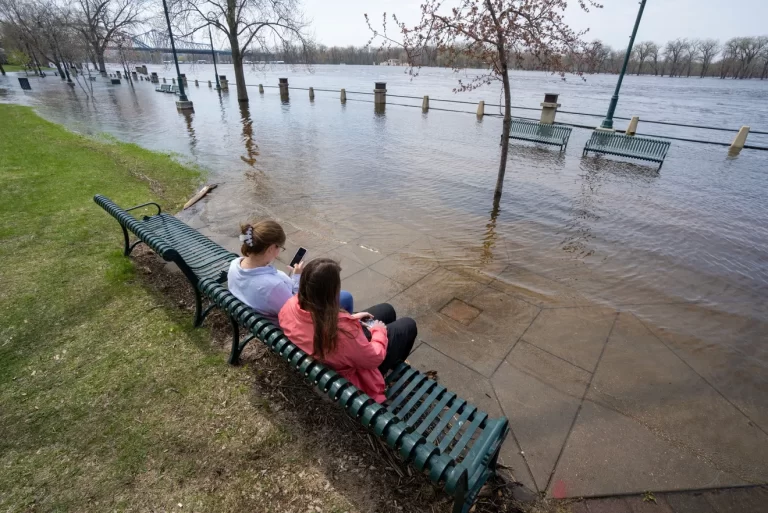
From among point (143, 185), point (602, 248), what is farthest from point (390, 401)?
point (143, 185)

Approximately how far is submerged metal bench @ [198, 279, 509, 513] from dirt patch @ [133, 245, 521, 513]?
161 mm

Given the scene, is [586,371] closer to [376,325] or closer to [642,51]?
[376,325]

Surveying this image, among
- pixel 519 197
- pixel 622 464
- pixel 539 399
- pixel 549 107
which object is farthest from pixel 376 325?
pixel 549 107

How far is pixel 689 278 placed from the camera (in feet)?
16.9

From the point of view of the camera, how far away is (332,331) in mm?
1994

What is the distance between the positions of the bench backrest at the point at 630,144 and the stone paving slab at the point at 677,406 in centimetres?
999

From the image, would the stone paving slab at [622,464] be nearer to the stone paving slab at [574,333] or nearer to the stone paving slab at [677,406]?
the stone paving slab at [677,406]

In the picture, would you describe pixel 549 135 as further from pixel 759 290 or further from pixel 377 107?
pixel 377 107

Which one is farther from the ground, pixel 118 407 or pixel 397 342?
pixel 397 342

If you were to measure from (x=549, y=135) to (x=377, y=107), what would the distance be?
1310 cm

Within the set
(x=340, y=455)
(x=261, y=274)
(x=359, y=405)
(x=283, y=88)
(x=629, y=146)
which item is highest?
(x=261, y=274)

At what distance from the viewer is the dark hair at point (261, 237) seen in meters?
2.47

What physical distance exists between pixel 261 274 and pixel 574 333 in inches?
120

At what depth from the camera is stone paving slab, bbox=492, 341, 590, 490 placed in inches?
98.3
